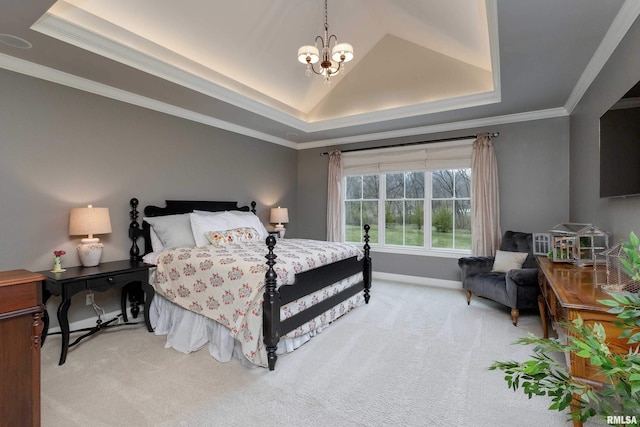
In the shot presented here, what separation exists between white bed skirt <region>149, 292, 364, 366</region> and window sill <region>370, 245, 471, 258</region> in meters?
2.52

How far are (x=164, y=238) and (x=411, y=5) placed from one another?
13.3 feet

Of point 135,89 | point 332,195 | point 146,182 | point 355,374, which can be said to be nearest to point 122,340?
point 146,182

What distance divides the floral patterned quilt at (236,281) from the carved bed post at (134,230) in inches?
20.5

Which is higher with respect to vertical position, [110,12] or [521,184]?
[110,12]

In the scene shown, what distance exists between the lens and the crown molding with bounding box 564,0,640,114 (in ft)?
7.29

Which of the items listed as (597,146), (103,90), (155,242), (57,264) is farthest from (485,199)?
(57,264)

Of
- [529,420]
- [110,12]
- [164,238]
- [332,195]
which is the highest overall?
[110,12]

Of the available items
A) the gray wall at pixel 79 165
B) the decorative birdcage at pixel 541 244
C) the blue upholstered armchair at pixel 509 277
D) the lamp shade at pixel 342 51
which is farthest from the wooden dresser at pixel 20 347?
the decorative birdcage at pixel 541 244

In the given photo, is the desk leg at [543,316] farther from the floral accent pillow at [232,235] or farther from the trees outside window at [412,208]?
the floral accent pillow at [232,235]

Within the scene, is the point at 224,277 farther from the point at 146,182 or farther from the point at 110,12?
the point at 110,12

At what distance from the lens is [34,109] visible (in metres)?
3.06

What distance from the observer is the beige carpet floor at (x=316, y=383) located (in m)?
1.99

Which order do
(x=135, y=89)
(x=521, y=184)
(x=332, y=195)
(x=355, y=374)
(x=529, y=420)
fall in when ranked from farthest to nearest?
(x=332, y=195), (x=521, y=184), (x=135, y=89), (x=355, y=374), (x=529, y=420)

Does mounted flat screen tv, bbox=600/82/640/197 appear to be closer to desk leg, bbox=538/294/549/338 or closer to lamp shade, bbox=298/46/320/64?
desk leg, bbox=538/294/549/338
